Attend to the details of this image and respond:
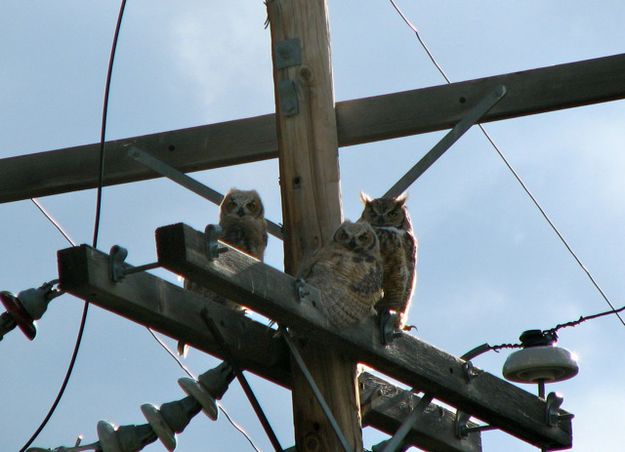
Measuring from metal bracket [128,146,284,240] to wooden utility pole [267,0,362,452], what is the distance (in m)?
0.64

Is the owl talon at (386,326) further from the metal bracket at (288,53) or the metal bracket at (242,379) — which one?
the metal bracket at (288,53)

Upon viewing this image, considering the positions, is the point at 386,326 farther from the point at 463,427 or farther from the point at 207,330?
the point at 463,427

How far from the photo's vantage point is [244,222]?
25.3 ft

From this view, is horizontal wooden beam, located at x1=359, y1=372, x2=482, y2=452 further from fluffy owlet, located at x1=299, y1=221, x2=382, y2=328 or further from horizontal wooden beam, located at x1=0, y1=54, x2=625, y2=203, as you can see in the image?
horizontal wooden beam, located at x1=0, y1=54, x2=625, y2=203

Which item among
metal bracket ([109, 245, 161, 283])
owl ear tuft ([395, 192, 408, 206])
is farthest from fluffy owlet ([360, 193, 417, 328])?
metal bracket ([109, 245, 161, 283])

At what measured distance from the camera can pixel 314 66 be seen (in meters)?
6.21

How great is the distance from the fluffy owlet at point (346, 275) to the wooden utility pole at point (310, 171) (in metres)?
0.10

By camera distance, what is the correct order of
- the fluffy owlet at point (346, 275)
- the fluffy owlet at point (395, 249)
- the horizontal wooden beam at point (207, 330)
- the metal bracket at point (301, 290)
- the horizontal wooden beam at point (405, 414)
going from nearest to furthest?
the horizontal wooden beam at point (207, 330)
the metal bracket at point (301, 290)
the fluffy owlet at point (346, 275)
the horizontal wooden beam at point (405, 414)
the fluffy owlet at point (395, 249)

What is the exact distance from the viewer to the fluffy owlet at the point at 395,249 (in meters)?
7.16

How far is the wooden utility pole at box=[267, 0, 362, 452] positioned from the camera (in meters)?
5.57

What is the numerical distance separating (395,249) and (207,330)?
2.06 m

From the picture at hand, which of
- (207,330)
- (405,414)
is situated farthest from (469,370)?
(207,330)

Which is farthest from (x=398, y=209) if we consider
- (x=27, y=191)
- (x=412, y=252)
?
(x=27, y=191)

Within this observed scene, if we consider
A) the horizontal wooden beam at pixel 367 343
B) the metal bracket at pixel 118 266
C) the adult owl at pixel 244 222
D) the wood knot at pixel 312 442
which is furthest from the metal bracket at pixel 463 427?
the metal bracket at pixel 118 266
